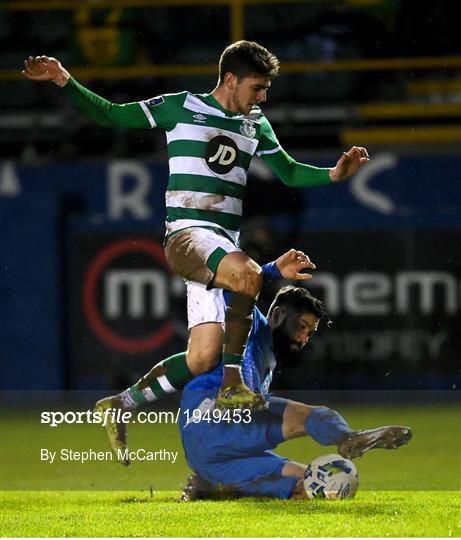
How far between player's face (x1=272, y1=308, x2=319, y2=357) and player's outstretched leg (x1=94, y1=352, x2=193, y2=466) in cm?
39

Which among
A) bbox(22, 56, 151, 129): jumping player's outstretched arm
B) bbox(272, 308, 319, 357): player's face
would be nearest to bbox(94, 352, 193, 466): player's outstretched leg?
bbox(272, 308, 319, 357): player's face

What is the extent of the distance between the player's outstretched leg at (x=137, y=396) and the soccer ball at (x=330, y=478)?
0.61m

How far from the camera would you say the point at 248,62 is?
15.8 feet

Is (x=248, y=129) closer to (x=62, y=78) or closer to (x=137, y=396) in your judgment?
(x=62, y=78)

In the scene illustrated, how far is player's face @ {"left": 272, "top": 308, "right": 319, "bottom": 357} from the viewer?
5129mm

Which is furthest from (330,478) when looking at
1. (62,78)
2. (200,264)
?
(62,78)

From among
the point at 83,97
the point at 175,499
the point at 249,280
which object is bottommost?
the point at 175,499

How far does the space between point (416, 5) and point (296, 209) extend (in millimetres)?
1421

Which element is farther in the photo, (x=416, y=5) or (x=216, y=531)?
(x=416, y=5)

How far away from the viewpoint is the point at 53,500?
16.5ft

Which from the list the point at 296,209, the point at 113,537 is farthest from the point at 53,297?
the point at 113,537

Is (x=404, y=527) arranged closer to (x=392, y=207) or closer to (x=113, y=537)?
(x=113, y=537)

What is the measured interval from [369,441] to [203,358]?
0.71 m

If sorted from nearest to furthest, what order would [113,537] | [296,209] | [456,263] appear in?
[113,537]
[296,209]
[456,263]
